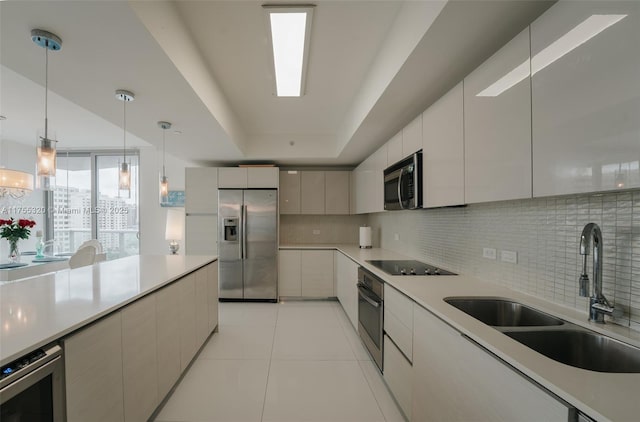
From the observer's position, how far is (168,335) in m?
1.90

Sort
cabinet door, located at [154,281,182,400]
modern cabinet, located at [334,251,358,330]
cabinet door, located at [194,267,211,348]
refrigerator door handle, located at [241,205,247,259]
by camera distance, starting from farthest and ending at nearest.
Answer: refrigerator door handle, located at [241,205,247,259], modern cabinet, located at [334,251,358,330], cabinet door, located at [194,267,211,348], cabinet door, located at [154,281,182,400]

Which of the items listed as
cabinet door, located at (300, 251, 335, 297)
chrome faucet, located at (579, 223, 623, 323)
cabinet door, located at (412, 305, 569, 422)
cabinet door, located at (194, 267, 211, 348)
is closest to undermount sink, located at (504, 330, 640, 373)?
chrome faucet, located at (579, 223, 623, 323)

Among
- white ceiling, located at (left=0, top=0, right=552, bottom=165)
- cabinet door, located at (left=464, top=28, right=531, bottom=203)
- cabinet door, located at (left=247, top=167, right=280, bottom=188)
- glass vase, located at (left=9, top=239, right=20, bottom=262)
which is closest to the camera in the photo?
cabinet door, located at (left=464, top=28, right=531, bottom=203)

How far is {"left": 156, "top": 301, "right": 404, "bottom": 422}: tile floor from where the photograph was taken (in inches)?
72.6

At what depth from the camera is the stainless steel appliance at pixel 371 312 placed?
7.10 ft

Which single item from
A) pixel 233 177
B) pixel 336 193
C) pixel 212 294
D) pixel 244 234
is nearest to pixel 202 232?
pixel 244 234

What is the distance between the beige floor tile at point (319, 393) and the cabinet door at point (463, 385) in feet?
1.74

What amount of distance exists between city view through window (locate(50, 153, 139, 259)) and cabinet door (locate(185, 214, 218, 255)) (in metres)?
1.82

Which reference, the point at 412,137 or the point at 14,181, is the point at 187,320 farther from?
the point at 412,137

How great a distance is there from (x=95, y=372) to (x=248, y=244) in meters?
3.08

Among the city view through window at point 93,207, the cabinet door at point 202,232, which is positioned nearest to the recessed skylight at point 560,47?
the cabinet door at point 202,232

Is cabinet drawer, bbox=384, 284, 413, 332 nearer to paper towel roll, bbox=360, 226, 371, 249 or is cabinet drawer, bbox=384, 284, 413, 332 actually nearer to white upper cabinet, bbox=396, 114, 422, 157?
white upper cabinet, bbox=396, 114, 422, 157

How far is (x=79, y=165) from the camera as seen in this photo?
545cm

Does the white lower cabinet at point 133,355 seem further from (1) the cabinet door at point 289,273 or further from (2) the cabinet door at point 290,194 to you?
(2) the cabinet door at point 290,194
